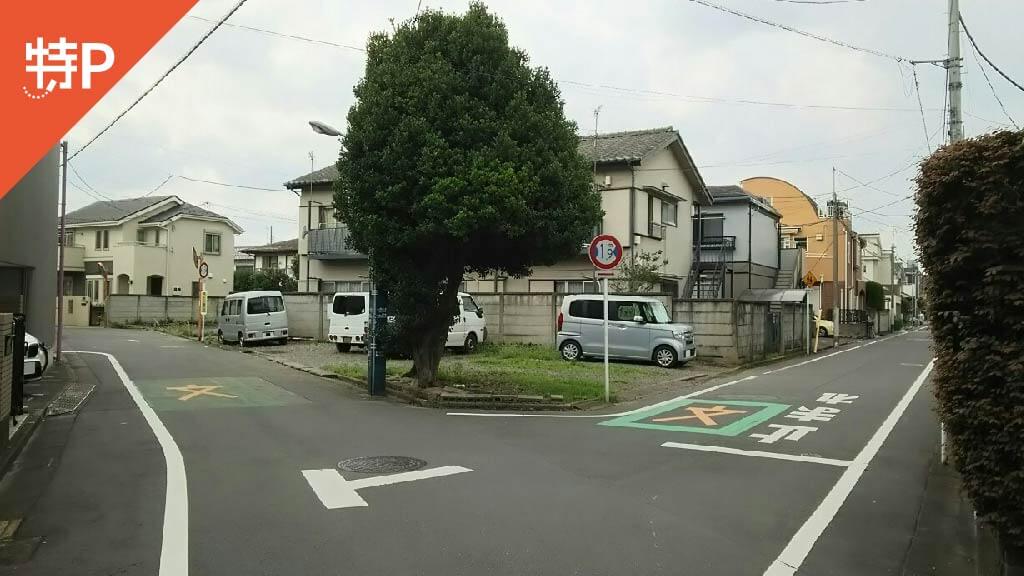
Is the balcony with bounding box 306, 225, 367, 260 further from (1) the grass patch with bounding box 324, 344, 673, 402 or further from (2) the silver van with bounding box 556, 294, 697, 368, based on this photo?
(2) the silver van with bounding box 556, 294, 697, 368

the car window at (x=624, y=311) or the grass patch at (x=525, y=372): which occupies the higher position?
the car window at (x=624, y=311)

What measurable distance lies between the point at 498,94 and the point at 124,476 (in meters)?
7.95

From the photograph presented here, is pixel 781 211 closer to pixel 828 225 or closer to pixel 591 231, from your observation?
pixel 828 225

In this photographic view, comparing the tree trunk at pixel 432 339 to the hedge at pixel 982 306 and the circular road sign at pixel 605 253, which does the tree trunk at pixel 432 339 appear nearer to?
the circular road sign at pixel 605 253

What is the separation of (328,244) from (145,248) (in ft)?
60.0

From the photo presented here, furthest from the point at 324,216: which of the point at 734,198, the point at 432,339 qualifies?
the point at 432,339

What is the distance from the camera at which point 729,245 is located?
Result: 108 ft

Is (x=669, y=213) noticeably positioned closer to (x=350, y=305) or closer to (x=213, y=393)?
(x=350, y=305)

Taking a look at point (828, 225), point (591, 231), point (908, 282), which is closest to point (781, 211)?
point (828, 225)

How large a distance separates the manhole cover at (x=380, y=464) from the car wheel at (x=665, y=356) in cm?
1173

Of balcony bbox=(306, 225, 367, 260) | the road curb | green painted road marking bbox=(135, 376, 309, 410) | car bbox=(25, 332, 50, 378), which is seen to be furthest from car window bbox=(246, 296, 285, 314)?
the road curb

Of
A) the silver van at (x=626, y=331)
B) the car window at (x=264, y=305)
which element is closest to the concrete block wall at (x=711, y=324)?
the silver van at (x=626, y=331)

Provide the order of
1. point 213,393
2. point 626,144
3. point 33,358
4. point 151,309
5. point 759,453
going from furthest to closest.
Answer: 1. point 151,309
2. point 626,144
3. point 213,393
4. point 33,358
5. point 759,453

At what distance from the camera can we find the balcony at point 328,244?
100ft
